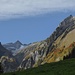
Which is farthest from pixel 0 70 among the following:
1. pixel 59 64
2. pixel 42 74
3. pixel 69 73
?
pixel 69 73

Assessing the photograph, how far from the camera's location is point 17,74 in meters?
75.5

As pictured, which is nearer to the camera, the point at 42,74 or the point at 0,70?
the point at 42,74

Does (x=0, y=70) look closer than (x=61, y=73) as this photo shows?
No

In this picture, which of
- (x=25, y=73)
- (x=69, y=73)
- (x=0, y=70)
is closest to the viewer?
(x=69, y=73)

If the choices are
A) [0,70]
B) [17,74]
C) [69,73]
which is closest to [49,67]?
[17,74]

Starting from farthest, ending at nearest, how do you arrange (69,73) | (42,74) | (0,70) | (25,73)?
(0,70)
(25,73)
(42,74)
(69,73)

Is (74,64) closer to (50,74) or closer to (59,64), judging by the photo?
(59,64)

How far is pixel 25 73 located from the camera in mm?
75375

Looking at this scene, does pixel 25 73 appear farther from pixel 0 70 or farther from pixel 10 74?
pixel 0 70

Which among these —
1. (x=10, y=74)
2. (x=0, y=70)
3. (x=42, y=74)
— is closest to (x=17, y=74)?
(x=10, y=74)

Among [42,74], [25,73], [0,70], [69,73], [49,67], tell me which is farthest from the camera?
[0,70]

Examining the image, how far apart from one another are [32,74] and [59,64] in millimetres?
12763

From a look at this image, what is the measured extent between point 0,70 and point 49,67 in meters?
28.1

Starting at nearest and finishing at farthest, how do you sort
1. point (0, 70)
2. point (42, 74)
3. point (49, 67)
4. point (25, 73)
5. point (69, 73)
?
point (69, 73)
point (42, 74)
point (25, 73)
point (49, 67)
point (0, 70)
